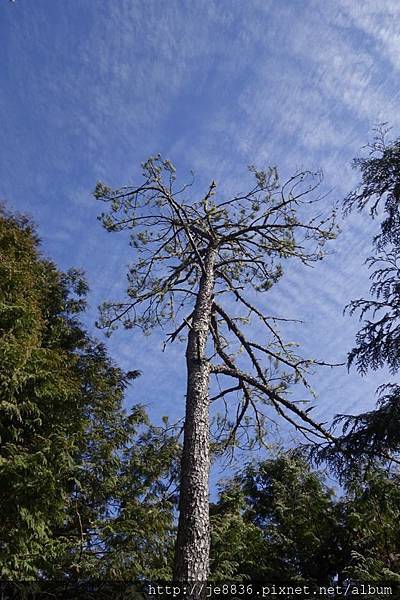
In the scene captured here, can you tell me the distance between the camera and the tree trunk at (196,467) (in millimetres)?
4523

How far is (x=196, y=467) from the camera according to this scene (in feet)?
17.4

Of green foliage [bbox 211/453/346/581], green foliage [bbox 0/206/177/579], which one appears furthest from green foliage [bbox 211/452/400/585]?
green foliage [bbox 0/206/177/579]

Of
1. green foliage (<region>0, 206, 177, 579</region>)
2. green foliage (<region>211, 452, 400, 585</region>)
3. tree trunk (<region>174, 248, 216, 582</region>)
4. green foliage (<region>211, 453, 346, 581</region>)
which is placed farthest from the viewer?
green foliage (<region>211, 453, 346, 581</region>)

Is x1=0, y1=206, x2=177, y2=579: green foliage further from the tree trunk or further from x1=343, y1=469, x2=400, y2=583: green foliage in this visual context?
x1=343, y1=469, x2=400, y2=583: green foliage

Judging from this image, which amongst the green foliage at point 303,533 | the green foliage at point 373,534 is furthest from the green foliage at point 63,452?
the green foliage at point 373,534

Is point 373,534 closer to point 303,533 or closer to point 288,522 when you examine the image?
point 303,533

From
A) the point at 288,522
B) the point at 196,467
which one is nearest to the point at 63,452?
the point at 196,467

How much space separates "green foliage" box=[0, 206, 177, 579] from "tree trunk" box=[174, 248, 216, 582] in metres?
1.48

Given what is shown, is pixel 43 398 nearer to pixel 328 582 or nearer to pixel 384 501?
pixel 384 501

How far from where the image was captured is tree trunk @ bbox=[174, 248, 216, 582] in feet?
14.8

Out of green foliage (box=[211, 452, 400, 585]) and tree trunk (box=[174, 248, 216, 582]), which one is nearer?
tree trunk (box=[174, 248, 216, 582])

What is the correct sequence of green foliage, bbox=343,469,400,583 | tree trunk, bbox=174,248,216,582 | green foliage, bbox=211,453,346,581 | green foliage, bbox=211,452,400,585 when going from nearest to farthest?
1. tree trunk, bbox=174,248,216,582
2. green foliage, bbox=343,469,400,583
3. green foliage, bbox=211,452,400,585
4. green foliage, bbox=211,453,346,581

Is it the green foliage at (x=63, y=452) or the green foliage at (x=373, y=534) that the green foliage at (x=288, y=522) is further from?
the green foliage at (x=63, y=452)

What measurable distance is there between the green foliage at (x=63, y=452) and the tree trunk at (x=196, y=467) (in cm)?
148
